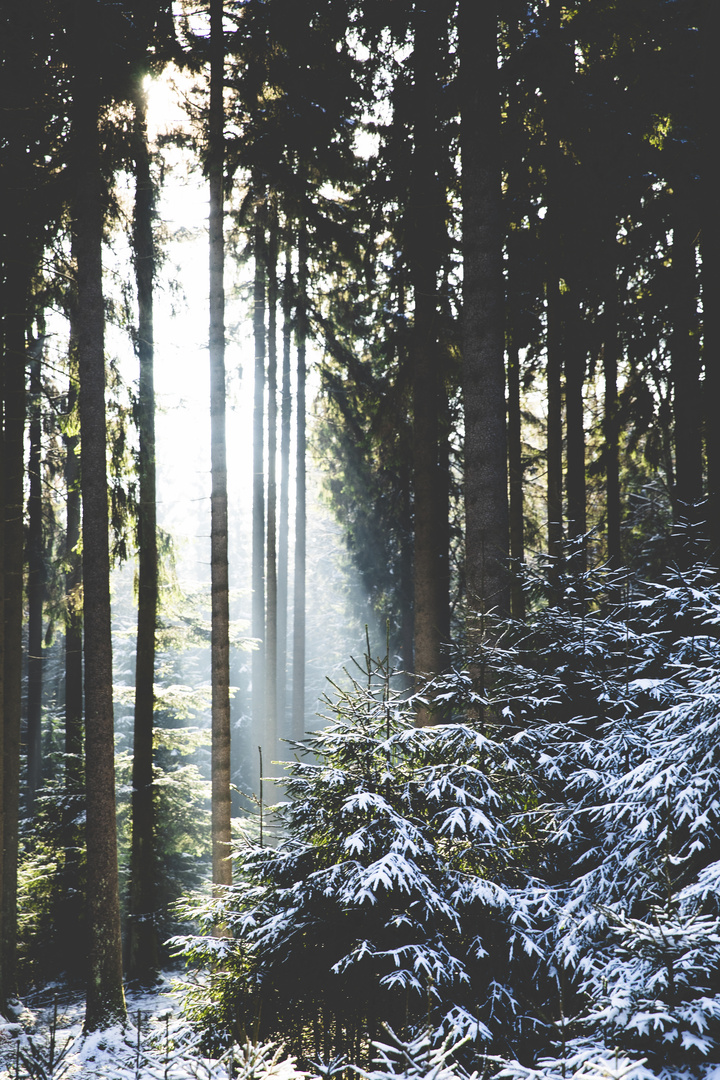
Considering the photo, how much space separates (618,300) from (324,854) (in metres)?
9.55

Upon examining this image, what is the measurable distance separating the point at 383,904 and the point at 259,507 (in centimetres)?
1333

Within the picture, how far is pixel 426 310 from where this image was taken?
8.70 m

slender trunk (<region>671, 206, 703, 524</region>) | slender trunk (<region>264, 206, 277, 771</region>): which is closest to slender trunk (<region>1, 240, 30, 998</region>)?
slender trunk (<region>264, 206, 277, 771</region>)

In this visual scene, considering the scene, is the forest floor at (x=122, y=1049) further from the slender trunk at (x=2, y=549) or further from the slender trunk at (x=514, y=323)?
the slender trunk at (x=514, y=323)

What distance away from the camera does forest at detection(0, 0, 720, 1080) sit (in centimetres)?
366

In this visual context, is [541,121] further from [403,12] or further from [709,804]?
[709,804]

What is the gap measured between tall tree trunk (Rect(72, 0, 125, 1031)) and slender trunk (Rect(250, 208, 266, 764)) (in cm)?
731

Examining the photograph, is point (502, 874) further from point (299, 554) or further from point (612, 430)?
point (299, 554)

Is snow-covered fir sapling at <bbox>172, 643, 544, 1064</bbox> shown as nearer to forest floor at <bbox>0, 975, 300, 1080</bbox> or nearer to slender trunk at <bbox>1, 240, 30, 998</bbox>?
forest floor at <bbox>0, 975, 300, 1080</bbox>

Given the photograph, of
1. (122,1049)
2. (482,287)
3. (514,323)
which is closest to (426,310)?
(482,287)

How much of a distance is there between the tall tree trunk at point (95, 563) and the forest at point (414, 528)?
4cm

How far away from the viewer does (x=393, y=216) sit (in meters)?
9.43

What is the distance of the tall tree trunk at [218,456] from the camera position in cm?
829

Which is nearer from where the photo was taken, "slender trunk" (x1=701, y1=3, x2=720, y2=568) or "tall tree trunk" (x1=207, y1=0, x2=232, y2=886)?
"slender trunk" (x1=701, y1=3, x2=720, y2=568)
